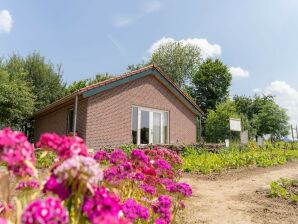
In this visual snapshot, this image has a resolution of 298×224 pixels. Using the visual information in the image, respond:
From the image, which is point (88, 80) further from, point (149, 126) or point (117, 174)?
point (117, 174)

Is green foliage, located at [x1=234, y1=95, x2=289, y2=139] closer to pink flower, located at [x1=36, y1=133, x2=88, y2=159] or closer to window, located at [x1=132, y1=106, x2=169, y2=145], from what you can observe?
window, located at [x1=132, y1=106, x2=169, y2=145]

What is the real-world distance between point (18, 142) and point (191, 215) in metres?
3.57

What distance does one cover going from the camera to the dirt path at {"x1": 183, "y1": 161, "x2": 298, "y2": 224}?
4.12 meters

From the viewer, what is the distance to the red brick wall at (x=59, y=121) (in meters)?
12.5

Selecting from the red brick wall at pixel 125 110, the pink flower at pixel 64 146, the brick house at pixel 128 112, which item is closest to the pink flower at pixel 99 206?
the pink flower at pixel 64 146

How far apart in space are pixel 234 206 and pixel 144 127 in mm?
9868

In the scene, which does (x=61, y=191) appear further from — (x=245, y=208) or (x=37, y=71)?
(x=37, y=71)

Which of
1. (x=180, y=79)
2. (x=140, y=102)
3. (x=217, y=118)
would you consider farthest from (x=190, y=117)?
(x=180, y=79)

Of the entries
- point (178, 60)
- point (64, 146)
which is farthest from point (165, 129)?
point (178, 60)

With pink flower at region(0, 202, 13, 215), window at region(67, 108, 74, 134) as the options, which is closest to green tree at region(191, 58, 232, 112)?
window at region(67, 108, 74, 134)

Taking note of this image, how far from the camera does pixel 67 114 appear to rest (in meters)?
14.4

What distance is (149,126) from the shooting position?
14727 millimetres

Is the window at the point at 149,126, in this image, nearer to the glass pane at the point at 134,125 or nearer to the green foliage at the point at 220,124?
the glass pane at the point at 134,125

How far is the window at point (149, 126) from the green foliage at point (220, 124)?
11.8 metres
